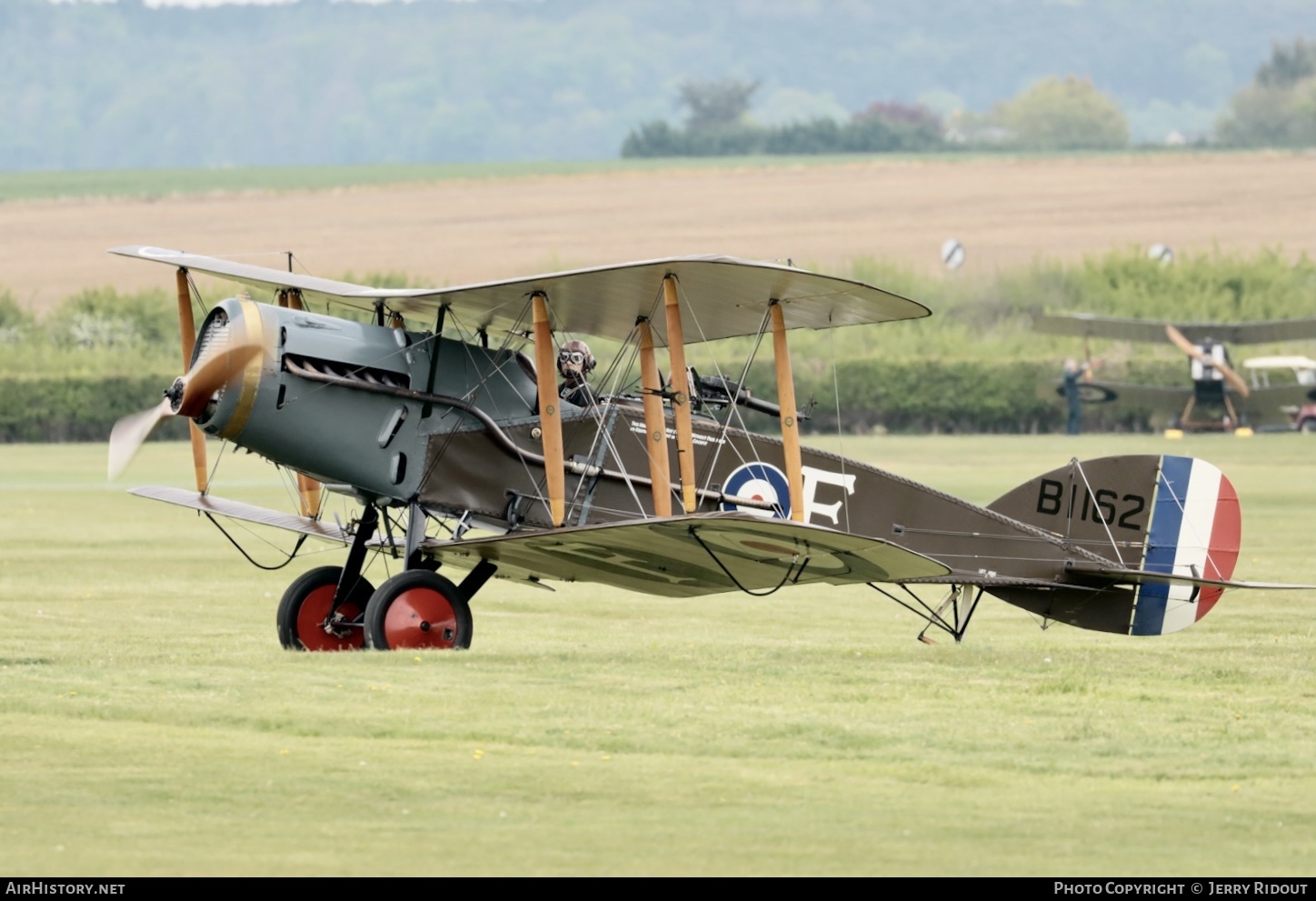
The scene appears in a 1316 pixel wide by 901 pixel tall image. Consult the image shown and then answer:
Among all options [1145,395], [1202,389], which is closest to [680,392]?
[1202,389]

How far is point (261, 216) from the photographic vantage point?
85625 mm

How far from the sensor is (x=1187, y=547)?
14.0m

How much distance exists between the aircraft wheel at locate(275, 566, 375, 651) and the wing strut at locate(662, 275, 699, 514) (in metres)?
2.45

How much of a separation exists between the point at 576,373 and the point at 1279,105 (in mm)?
132000

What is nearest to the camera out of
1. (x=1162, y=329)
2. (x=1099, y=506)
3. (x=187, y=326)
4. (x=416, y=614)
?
(x=416, y=614)

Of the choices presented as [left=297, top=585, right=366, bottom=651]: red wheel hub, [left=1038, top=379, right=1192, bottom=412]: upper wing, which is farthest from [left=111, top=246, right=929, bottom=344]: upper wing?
[left=1038, top=379, right=1192, bottom=412]: upper wing

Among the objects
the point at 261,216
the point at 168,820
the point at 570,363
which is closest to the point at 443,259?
the point at 261,216

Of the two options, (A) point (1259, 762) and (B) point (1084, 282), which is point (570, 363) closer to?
(A) point (1259, 762)

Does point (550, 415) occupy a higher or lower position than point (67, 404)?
higher

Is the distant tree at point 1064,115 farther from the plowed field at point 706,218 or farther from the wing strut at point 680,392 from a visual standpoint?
the wing strut at point 680,392

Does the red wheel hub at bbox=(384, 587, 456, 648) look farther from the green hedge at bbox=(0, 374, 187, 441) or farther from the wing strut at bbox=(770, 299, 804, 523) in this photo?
A: the green hedge at bbox=(0, 374, 187, 441)

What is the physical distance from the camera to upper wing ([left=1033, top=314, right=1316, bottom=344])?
53.0 meters

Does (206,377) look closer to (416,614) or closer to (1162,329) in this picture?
(416,614)

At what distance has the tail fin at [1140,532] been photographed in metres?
13.9
